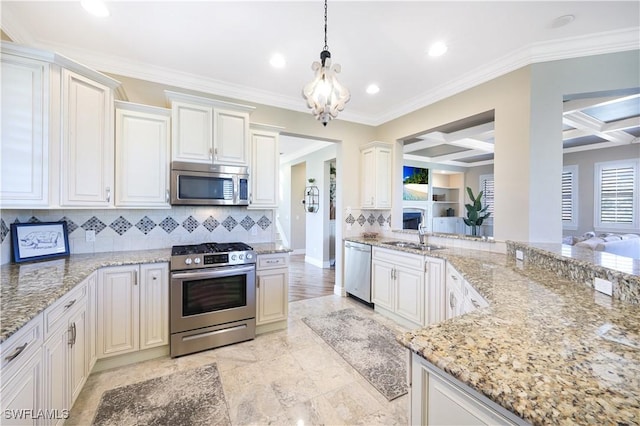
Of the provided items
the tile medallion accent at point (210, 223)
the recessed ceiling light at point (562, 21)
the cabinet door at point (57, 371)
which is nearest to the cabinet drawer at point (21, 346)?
the cabinet door at point (57, 371)

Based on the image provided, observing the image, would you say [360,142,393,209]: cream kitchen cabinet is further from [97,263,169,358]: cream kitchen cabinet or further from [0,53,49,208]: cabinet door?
[0,53,49,208]: cabinet door

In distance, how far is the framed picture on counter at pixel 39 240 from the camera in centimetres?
208

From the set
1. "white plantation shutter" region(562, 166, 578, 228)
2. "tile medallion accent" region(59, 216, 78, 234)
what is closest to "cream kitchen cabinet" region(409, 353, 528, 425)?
"tile medallion accent" region(59, 216, 78, 234)

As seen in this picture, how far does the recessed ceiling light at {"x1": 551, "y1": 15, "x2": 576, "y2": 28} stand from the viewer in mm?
2098

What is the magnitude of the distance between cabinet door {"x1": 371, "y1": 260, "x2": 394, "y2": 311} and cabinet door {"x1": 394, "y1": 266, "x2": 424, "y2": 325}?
0.09 meters

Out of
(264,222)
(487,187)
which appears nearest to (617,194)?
(487,187)

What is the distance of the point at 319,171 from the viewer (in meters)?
6.47

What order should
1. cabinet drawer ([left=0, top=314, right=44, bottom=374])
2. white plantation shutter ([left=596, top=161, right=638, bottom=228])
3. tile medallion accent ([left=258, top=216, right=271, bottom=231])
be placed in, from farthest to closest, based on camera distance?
white plantation shutter ([left=596, top=161, right=638, bottom=228]) → tile medallion accent ([left=258, top=216, right=271, bottom=231]) → cabinet drawer ([left=0, top=314, right=44, bottom=374])

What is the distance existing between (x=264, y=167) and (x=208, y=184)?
2.29 feet

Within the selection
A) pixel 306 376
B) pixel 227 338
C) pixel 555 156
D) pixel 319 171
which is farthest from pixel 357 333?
pixel 319 171

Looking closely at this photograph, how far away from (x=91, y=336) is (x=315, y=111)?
2.48m

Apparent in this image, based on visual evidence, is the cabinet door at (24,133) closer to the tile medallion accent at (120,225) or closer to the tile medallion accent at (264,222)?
the tile medallion accent at (120,225)

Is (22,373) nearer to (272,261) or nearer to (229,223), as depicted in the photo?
(272,261)

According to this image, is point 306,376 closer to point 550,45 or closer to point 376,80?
point 376,80
